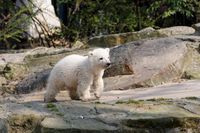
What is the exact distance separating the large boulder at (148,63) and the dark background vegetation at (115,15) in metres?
7.00

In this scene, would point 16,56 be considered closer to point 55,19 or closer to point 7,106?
point 55,19

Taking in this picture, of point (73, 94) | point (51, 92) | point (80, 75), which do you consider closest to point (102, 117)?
point (80, 75)

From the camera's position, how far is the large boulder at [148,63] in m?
9.15

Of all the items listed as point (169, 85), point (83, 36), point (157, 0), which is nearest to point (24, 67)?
point (169, 85)

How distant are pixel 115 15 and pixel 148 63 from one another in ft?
28.1

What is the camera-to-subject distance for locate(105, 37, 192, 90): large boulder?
9148 mm

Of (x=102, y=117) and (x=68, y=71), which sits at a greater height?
(x=68, y=71)

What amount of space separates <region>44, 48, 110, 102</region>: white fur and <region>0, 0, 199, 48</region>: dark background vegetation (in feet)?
30.7

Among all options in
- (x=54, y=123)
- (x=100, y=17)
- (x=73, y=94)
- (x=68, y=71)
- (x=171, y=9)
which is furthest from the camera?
(x=100, y=17)

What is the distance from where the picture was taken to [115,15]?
18.0 metres

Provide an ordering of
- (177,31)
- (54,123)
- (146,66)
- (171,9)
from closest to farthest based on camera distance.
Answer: (54,123) → (146,66) → (177,31) → (171,9)

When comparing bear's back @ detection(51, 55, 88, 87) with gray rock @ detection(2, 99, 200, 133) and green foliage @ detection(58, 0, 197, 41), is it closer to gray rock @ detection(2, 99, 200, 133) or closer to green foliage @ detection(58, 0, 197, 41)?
gray rock @ detection(2, 99, 200, 133)

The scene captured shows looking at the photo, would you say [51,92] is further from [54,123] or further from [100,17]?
[100,17]

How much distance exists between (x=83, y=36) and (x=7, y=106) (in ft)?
36.0
